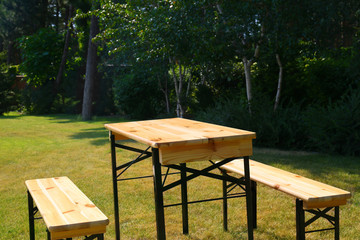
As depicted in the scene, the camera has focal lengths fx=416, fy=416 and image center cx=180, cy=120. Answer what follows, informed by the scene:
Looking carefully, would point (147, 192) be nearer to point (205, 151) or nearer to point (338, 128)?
point (205, 151)

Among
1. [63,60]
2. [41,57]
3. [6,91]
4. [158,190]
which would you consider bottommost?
[158,190]

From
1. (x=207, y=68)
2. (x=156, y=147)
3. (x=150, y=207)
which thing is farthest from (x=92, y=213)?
(x=207, y=68)

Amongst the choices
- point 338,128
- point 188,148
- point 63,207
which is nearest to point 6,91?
point 338,128

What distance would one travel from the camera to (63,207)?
9.88 feet

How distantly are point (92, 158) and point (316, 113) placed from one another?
474 cm

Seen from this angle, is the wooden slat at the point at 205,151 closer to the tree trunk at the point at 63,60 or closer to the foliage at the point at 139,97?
the foliage at the point at 139,97

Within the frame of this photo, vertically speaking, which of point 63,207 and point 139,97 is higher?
point 139,97

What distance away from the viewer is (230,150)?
294 cm

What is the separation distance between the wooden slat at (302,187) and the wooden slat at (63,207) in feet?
4.78

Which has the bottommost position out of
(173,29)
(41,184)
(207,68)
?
(41,184)

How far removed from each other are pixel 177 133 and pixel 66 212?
970 mm

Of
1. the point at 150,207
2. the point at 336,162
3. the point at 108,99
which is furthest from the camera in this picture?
the point at 108,99

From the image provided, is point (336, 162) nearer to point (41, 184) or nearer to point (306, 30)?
point (306, 30)

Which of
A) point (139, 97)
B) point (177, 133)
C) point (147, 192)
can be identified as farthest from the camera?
point (139, 97)
